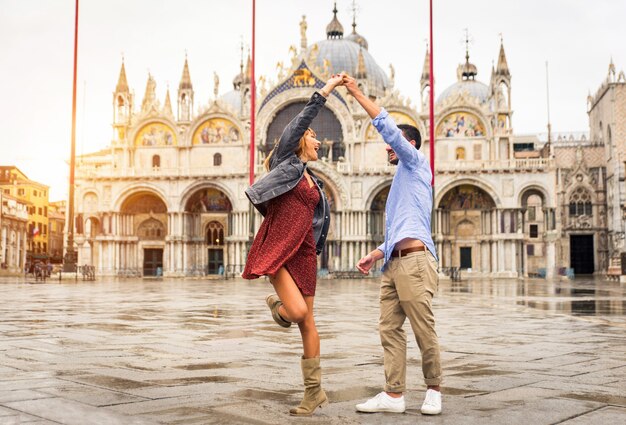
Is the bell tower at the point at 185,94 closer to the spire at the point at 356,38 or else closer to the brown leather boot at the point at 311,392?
the spire at the point at 356,38

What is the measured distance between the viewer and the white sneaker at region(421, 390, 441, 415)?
4.81m

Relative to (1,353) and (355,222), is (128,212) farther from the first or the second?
(1,353)

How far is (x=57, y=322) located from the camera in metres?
11.5

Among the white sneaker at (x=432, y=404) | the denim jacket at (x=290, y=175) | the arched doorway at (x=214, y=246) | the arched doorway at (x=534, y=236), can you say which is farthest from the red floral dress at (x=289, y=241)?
the arched doorway at (x=534, y=236)

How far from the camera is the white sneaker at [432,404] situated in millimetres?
4809

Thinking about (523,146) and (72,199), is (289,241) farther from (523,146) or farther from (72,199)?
(523,146)

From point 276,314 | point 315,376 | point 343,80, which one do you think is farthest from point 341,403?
point 343,80

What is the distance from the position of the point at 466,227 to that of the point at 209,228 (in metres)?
17.9

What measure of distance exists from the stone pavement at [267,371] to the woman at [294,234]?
1.77 feet

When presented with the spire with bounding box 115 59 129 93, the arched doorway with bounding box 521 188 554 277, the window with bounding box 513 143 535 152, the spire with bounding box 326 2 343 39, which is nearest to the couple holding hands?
the spire with bounding box 115 59 129 93

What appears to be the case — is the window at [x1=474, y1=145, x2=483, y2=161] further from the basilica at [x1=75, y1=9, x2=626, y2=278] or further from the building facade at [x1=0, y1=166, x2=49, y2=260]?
the building facade at [x1=0, y1=166, x2=49, y2=260]

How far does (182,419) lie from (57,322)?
7.60 meters

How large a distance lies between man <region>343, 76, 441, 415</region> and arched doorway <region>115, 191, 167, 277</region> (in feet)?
155

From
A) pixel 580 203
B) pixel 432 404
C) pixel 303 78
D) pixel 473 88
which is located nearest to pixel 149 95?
pixel 303 78
